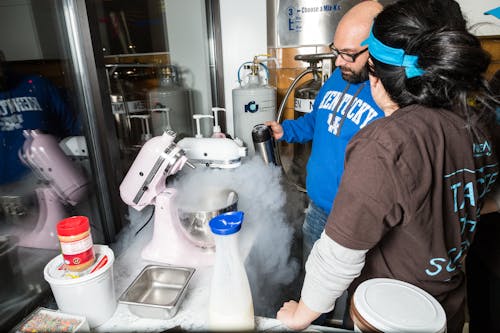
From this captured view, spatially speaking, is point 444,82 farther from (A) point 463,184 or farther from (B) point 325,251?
(B) point 325,251

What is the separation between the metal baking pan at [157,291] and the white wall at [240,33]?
5.82ft

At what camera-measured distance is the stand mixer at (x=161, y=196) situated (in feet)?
3.51

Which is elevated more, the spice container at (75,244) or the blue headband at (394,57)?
the blue headband at (394,57)

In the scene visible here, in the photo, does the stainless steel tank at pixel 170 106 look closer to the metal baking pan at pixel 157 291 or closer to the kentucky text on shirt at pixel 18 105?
the kentucky text on shirt at pixel 18 105

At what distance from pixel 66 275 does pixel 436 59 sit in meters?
1.04

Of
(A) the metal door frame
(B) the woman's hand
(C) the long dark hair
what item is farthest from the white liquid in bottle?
(A) the metal door frame

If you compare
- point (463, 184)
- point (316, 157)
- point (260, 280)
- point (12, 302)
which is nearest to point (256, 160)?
point (316, 157)

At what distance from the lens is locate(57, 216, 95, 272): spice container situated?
77 centimetres

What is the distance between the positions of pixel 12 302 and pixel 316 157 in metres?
1.31

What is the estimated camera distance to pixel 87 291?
30.8 inches

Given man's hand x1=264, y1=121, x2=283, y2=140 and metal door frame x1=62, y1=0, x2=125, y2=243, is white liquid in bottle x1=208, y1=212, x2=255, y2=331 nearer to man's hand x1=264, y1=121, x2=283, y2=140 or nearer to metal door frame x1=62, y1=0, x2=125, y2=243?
metal door frame x1=62, y1=0, x2=125, y2=243

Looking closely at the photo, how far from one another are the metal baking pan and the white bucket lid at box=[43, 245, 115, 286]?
11 cm

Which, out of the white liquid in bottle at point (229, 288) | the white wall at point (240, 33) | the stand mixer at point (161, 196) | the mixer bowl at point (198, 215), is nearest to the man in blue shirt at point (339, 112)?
the mixer bowl at point (198, 215)

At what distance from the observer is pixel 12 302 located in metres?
0.87
